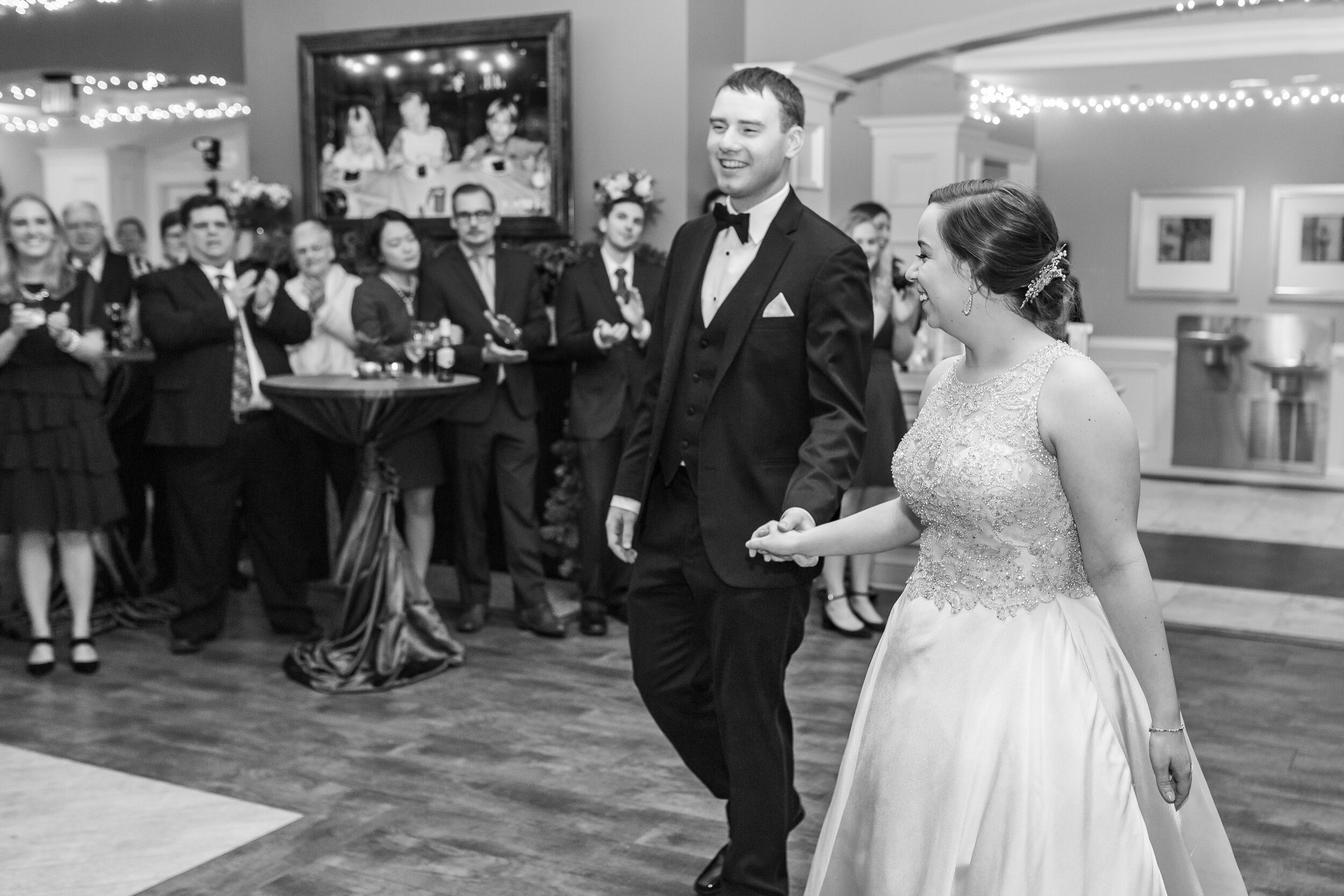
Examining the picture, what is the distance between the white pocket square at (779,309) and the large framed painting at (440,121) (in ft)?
12.2

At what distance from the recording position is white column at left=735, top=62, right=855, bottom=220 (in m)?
6.41

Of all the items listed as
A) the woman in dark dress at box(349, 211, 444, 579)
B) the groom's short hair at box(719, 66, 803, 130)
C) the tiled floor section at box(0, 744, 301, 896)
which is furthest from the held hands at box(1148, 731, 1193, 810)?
the woman in dark dress at box(349, 211, 444, 579)

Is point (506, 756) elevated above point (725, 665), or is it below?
below

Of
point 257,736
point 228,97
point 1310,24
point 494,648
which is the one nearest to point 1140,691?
point 257,736

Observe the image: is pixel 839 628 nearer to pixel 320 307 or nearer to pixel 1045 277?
pixel 320 307

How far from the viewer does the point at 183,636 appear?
16.9ft

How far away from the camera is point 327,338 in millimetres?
5312

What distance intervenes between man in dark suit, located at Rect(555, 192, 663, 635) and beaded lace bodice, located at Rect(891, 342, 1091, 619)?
3257 millimetres

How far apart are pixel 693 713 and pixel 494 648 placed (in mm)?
2396

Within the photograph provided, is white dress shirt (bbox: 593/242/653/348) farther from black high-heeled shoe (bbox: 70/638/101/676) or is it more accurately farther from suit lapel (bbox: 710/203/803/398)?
suit lapel (bbox: 710/203/803/398)

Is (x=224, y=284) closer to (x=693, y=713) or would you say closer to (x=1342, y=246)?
(x=693, y=713)

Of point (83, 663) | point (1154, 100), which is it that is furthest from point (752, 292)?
point (1154, 100)

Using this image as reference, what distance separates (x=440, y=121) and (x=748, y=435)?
14.0ft

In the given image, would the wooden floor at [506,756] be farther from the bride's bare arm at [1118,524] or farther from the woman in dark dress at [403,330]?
the bride's bare arm at [1118,524]
